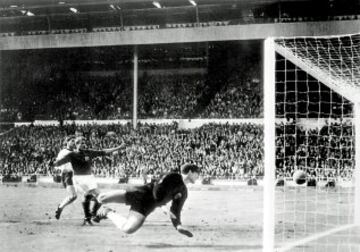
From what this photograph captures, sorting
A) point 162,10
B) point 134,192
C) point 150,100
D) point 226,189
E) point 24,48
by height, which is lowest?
point 226,189

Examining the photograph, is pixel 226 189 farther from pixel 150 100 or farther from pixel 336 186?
pixel 150 100

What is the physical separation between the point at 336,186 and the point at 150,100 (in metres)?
11.5

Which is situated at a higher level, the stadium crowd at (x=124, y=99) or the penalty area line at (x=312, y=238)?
the stadium crowd at (x=124, y=99)

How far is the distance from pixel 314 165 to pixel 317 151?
62cm

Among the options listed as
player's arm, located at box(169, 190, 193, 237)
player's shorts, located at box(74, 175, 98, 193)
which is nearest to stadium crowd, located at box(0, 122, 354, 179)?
player's shorts, located at box(74, 175, 98, 193)

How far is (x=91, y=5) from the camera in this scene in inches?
1094

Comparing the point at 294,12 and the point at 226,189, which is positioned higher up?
the point at 294,12

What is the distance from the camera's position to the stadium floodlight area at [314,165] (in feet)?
24.8

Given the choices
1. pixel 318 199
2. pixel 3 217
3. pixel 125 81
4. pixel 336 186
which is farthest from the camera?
pixel 125 81

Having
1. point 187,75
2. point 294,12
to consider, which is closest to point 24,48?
point 187,75

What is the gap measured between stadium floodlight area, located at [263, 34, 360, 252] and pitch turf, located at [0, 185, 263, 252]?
68 centimetres

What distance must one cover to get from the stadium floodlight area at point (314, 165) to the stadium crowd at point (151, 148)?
1.59 m

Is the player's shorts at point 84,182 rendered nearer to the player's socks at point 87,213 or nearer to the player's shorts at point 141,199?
the player's socks at point 87,213

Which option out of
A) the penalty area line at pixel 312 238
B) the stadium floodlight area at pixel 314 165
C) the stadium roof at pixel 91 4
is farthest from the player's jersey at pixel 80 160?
the stadium roof at pixel 91 4
